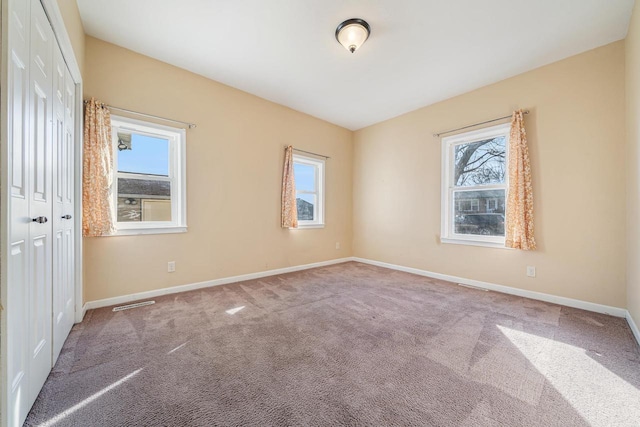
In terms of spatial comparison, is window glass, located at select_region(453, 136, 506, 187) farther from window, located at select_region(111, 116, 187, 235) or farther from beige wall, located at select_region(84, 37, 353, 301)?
window, located at select_region(111, 116, 187, 235)

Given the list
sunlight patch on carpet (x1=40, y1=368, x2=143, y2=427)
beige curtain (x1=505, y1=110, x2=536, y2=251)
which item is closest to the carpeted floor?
sunlight patch on carpet (x1=40, y1=368, x2=143, y2=427)

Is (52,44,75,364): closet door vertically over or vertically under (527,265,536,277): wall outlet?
over

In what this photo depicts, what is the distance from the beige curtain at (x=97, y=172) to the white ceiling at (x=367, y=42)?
0.84 metres

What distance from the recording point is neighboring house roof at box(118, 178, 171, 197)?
284 centimetres

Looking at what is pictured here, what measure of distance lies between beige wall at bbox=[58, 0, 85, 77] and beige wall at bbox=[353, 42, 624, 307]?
13.7 ft

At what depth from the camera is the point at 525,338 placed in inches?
80.3

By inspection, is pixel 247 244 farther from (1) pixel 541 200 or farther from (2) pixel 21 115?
(1) pixel 541 200

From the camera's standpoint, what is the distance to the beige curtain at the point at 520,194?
293 centimetres

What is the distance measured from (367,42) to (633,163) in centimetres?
264

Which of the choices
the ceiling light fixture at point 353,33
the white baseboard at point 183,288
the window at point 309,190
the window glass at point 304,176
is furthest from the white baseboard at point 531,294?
the ceiling light fixture at point 353,33

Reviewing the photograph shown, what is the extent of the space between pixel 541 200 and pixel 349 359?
2.90 m

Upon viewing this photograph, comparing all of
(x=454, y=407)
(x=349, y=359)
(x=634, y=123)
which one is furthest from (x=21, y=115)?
(x=634, y=123)

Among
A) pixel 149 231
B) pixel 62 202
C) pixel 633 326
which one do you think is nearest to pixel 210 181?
pixel 149 231

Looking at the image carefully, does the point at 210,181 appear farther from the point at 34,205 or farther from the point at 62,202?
the point at 34,205
